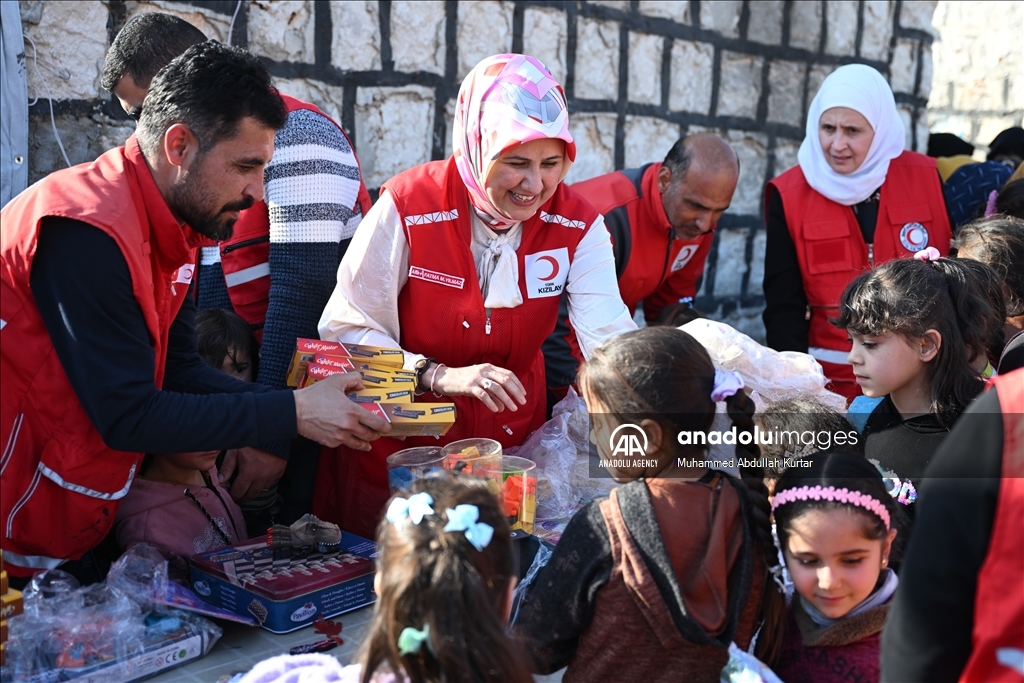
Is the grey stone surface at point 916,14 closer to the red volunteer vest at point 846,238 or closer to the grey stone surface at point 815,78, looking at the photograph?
the grey stone surface at point 815,78

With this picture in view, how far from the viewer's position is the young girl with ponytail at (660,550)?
5.87 feet

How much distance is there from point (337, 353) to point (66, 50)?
6.12 ft

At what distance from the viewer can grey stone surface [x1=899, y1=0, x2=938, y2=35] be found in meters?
7.03

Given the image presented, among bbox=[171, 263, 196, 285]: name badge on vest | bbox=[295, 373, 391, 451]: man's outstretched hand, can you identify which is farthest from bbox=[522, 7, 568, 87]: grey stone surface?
bbox=[295, 373, 391, 451]: man's outstretched hand

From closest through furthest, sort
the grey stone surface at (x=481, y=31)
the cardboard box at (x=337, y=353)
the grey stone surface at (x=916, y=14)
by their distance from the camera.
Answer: the cardboard box at (x=337, y=353) < the grey stone surface at (x=481, y=31) < the grey stone surface at (x=916, y=14)

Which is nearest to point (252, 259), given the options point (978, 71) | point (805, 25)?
point (805, 25)

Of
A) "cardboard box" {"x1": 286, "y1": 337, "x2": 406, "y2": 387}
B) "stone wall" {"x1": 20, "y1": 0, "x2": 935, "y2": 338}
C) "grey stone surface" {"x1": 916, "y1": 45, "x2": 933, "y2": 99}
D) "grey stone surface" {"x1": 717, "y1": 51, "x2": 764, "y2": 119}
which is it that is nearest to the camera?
"cardboard box" {"x1": 286, "y1": 337, "x2": 406, "y2": 387}

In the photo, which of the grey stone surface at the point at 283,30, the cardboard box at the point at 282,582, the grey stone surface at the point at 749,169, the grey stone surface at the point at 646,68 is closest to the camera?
the cardboard box at the point at 282,582

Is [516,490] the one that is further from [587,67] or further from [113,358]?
[587,67]

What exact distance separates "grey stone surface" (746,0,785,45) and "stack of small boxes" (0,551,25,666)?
5.64 metres

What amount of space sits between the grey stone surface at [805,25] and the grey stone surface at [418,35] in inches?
115

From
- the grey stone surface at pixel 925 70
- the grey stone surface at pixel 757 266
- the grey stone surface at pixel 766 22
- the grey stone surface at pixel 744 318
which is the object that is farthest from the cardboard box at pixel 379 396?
the grey stone surface at pixel 925 70

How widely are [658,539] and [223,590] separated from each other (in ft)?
3.88

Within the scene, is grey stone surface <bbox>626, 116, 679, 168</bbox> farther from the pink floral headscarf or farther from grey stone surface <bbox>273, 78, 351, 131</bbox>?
the pink floral headscarf
